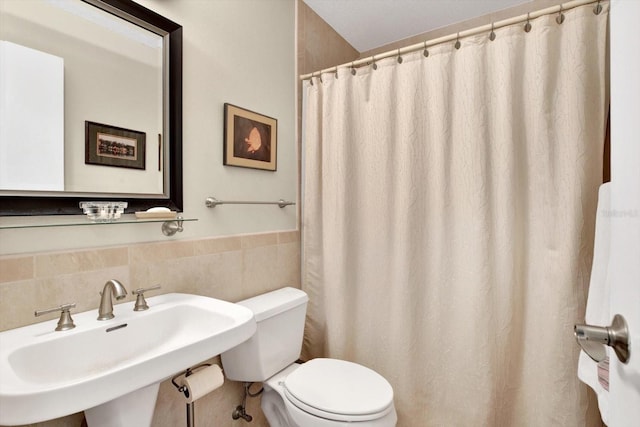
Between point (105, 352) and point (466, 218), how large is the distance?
4.57 ft

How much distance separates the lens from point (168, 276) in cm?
124

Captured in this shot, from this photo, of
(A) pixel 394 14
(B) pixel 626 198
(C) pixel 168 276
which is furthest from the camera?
(A) pixel 394 14

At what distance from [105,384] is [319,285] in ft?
4.12

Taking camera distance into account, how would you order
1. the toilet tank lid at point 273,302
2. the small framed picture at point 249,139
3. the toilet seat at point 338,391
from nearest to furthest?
1. the toilet seat at point 338,391
2. the toilet tank lid at point 273,302
3. the small framed picture at point 249,139

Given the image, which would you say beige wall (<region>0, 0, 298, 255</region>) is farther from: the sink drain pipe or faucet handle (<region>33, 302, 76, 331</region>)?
the sink drain pipe

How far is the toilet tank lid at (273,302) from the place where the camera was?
1.35 m

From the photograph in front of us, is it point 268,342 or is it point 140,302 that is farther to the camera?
point 268,342

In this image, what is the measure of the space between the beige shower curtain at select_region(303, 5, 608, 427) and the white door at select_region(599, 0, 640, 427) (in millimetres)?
824

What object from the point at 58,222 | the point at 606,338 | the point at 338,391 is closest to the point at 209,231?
the point at 58,222

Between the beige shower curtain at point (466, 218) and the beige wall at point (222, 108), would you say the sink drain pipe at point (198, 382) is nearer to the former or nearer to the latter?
the beige wall at point (222, 108)

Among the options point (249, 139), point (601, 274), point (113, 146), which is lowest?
point (601, 274)

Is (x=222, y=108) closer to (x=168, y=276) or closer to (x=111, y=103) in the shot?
(x=111, y=103)

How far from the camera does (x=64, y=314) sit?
0.91 metres

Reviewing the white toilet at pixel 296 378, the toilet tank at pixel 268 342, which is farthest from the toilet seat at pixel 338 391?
the toilet tank at pixel 268 342
